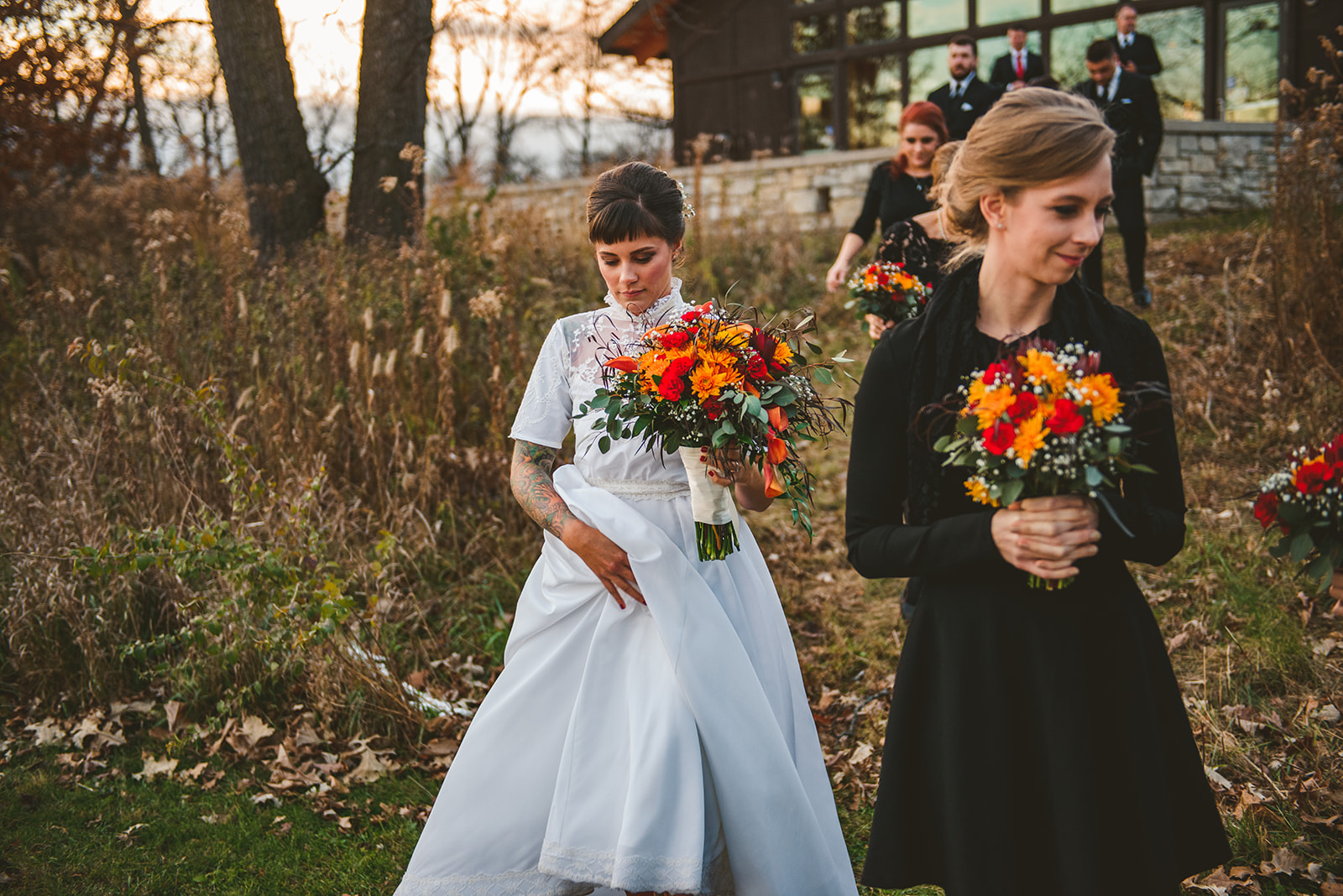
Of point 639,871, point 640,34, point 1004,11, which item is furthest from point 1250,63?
point 639,871

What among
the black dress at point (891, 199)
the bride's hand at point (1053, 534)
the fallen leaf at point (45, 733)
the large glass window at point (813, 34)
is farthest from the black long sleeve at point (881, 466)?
the large glass window at point (813, 34)

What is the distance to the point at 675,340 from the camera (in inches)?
97.3

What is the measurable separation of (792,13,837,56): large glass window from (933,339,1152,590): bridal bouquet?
18990 mm

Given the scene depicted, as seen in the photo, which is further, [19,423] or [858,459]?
[19,423]

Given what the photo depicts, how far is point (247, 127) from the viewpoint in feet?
31.4

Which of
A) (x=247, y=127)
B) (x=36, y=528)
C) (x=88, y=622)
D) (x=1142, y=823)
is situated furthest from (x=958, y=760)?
(x=247, y=127)

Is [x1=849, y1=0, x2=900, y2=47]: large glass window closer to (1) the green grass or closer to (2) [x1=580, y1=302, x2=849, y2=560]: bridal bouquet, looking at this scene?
(1) the green grass

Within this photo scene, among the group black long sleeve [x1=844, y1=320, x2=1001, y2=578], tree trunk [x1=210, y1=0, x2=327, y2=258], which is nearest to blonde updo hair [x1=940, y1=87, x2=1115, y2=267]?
black long sleeve [x1=844, y1=320, x2=1001, y2=578]

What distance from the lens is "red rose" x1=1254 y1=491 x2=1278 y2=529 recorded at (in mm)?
2113

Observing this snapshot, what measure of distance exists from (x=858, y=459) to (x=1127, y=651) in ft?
2.16

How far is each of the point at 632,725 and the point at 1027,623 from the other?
1.10 meters

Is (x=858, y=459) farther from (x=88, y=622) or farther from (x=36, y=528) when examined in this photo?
(x=36, y=528)

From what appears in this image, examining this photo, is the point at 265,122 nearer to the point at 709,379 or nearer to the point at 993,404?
the point at 709,379

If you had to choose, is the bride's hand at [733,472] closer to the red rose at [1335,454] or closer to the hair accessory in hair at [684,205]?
the hair accessory in hair at [684,205]
